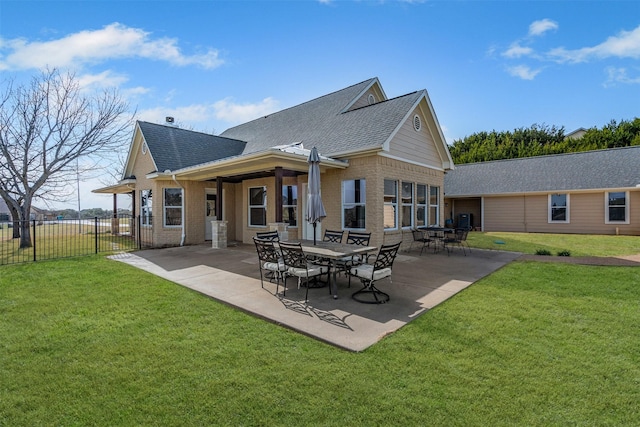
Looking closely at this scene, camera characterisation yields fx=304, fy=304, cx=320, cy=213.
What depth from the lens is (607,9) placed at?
1118 cm

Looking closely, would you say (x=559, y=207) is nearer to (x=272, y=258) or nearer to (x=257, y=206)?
(x=257, y=206)

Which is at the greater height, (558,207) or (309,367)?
(558,207)

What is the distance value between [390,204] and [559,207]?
1495 cm

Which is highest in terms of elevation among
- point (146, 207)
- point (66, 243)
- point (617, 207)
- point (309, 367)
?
point (146, 207)

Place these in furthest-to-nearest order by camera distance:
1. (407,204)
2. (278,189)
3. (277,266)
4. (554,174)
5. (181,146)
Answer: (554,174) → (181,146) → (407,204) → (278,189) → (277,266)

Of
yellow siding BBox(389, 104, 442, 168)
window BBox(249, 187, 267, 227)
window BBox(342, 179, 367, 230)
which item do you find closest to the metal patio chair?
window BBox(342, 179, 367, 230)

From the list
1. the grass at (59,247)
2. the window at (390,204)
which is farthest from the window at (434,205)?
the grass at (59,247)

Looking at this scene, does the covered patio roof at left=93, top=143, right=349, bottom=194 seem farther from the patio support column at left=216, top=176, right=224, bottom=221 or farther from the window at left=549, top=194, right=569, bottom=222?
the window at left=549, top=194, right=569, bottom=222

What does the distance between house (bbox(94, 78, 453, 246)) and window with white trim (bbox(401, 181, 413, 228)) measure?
40mm

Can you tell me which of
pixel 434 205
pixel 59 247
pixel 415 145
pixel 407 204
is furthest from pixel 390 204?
pixel 59 247

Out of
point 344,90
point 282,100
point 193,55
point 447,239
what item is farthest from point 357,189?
point 282,100

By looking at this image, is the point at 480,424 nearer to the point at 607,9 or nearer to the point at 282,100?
the point at 607,9

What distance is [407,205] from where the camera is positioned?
12.0 m

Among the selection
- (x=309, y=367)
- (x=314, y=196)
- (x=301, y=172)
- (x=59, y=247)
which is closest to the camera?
(x=309, y=367)
